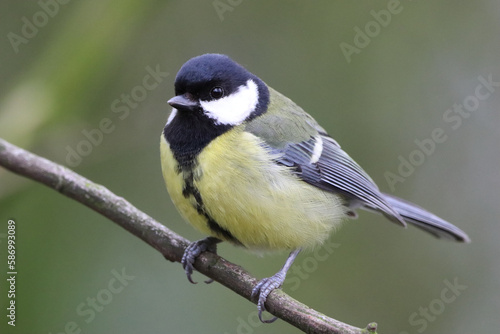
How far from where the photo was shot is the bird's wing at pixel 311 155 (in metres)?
2.57

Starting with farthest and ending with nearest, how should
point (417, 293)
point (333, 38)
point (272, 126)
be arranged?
1. point (333, 38)
2. point (417, 293)
3. point (272, 126)

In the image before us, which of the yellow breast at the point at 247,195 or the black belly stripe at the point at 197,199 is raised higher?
the yellow breast at the point at 247,195

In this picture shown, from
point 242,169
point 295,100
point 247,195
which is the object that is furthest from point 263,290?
point 295,100

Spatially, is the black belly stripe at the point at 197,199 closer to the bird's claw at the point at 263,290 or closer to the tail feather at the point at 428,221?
the bird's claw at the point at 263,290

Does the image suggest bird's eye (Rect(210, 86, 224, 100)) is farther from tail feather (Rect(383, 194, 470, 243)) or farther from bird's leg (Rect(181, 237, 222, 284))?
tail feather (Rect(383, 194, 470, 243))

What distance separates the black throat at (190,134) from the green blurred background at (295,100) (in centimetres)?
70

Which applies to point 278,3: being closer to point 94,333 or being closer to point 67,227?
point 67,227

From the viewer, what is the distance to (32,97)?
2.84 meters

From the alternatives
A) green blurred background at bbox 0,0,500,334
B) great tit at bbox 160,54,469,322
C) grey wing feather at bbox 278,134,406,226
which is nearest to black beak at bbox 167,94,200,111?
great tit at bbox 160,54,469,322

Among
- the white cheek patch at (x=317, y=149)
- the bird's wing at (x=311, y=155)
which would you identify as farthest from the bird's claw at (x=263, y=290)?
the white cheek patch at (x=317, y=149)

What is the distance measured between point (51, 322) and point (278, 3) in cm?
247

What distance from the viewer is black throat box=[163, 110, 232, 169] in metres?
2.39

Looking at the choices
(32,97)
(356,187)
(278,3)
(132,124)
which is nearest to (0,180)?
(32,97)

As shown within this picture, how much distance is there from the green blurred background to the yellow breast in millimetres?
875
